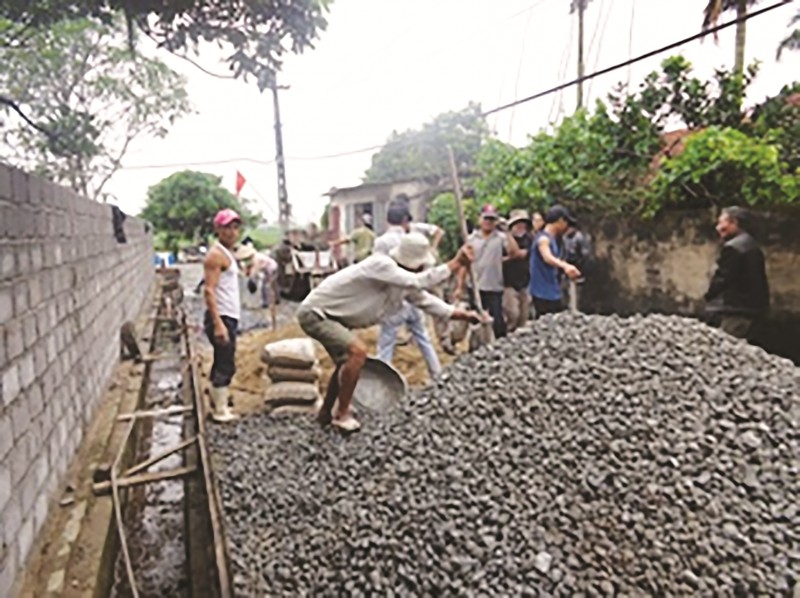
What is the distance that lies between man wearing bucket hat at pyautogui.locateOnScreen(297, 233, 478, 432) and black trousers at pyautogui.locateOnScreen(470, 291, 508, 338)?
1564 mm

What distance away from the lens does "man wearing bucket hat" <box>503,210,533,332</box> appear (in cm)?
611

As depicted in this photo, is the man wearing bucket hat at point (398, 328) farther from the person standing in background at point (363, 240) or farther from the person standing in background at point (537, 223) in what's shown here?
the person standing in background at point (363, 240)

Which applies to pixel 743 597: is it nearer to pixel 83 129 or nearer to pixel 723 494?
pixel 723 494

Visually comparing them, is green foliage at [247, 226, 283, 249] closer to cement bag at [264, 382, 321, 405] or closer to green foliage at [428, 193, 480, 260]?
green foliage at [428, 193, 480, 260]

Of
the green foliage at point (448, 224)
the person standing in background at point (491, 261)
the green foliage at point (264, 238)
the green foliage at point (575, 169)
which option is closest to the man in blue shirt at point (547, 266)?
the person standing in background at point (491, 261)

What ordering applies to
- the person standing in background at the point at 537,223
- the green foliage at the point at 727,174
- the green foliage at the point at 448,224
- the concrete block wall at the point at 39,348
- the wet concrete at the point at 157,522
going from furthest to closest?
the green foliage at the point at 448,224 < the person standing in background at the point at 537,223 < the green foliage at the point at 727,174 < the wet concrete at the point at 157,522 < the concrete block wall at the point at 39,348

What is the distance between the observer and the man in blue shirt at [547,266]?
208 inches

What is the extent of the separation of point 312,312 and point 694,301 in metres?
4.03

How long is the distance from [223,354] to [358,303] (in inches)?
44.6

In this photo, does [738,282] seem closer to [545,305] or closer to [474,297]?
[545,305]

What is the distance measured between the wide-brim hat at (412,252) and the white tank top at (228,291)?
1.21 m

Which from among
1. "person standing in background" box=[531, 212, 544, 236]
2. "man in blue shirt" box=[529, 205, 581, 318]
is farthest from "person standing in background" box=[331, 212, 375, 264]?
"man in blue shirt" box=[529, 205, 581, 318]

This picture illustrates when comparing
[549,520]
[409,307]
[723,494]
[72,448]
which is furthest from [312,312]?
[723,494]

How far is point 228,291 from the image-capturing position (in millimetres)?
4719
